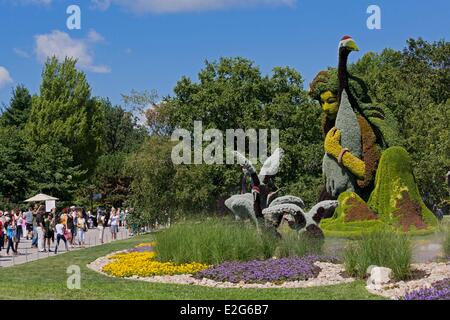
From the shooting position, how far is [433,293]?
31.4ft

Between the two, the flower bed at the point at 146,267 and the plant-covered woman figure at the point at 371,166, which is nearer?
the flower bed at the point at 146,267

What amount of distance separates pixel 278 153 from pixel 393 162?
12.3 ft

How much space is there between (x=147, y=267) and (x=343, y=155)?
8262mm

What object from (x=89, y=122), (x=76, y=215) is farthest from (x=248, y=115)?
(x=89, y=122)

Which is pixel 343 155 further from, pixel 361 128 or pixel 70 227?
pixel 70 227

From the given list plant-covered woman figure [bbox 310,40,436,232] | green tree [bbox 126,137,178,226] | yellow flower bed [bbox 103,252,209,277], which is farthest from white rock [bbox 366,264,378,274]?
green tree [bbox 126,137,178,226]

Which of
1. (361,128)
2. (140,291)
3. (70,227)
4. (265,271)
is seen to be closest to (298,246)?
(265,271)

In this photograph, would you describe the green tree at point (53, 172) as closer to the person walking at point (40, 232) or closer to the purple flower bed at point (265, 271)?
the person walking at point (40, 232)

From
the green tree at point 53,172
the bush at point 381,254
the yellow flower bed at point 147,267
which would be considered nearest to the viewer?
the bush at point 381,254

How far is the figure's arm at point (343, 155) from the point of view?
19.9m

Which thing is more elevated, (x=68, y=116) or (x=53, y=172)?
(x=68, y=116)

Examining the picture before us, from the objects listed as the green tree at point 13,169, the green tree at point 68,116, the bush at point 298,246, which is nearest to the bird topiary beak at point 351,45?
the bush at point 298,246

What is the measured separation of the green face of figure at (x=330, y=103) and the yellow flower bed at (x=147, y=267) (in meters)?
8.75

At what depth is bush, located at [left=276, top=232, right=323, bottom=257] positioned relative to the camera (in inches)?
596
